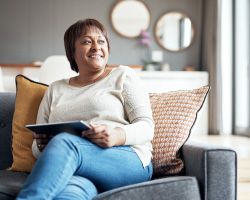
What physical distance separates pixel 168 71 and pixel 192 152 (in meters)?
4.22

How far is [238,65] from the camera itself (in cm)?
553

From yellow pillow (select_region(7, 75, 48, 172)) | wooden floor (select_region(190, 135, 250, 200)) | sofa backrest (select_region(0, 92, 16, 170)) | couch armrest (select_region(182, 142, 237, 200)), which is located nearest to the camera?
couch armrest (select_region(182, 142, 237, 200))

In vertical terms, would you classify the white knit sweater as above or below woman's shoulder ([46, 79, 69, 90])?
below

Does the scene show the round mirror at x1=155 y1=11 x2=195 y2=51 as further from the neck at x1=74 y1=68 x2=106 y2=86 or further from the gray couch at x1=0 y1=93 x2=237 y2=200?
the gray couch at x1=0 y1=93 x2=237 y2=200

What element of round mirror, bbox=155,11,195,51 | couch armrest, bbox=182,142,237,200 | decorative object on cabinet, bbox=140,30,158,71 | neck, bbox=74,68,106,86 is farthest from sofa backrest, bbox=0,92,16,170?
round mirror, bbox=155,11,195,51

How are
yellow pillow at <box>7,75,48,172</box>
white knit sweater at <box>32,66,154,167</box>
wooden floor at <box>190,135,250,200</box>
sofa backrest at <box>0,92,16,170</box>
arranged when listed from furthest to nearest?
1. wooden floor at <box>190,135,250,200</box>
2. sofa backrest at <box>0,92,16,170</box>
3. yellow pillow at <box>7,75,48,172</box>
4. white knit sweater at <box>32,66,154,167</box>

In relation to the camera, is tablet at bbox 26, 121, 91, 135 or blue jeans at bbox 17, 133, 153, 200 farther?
tablet at bbox 26, 121, 91, 135

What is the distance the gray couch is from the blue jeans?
0.30 feet

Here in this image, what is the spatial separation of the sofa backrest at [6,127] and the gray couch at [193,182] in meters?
0.22

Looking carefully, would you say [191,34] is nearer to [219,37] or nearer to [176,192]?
[219,37]

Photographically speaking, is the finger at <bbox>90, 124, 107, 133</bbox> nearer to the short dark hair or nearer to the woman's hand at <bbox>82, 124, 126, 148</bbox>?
the woman's hand at <bbox>82, 124, 126, 148</bbox>

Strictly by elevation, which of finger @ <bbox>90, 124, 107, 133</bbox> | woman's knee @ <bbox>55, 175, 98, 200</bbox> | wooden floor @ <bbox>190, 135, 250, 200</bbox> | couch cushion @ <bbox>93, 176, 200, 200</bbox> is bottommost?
wooden floor @ <bbox>190, 135, 250, 200</bbox>

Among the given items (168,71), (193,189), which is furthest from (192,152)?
(168,71)

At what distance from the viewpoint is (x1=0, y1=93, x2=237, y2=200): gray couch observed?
1.20 m
